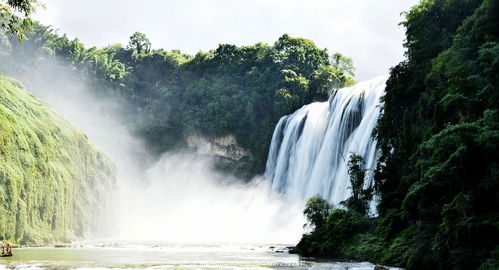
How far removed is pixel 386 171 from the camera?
34.6 metres

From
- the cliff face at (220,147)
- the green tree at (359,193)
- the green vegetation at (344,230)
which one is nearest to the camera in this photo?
the green vegetation at (344,230)

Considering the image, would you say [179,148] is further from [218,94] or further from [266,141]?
[266,141]

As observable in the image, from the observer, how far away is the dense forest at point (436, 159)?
19688mm

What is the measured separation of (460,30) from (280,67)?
59520 mm

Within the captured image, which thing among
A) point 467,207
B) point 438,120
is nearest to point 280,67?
point 438,120

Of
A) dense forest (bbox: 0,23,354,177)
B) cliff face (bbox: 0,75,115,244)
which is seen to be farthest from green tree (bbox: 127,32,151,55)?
cliff face (bbox: 0,75,115,244)

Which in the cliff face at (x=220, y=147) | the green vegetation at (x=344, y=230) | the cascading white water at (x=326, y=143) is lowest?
the green vegetation at (x=344, y=230)

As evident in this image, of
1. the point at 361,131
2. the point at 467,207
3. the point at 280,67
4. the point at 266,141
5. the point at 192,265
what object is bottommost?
the point at 192,265

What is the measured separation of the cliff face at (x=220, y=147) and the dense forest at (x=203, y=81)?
3.51 ft

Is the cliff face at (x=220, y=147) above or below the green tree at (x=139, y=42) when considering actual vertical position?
below

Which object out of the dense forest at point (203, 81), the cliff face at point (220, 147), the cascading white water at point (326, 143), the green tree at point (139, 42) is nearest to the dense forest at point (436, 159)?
the cascading white water at point (326, 143)

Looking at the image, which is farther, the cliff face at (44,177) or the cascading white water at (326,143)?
the cascading white water at (326,143)

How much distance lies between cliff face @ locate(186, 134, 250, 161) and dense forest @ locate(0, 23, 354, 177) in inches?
42.1

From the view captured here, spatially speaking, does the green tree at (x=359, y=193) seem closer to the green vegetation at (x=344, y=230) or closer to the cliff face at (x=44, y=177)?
the green vegetation at (x=344, y=230)
